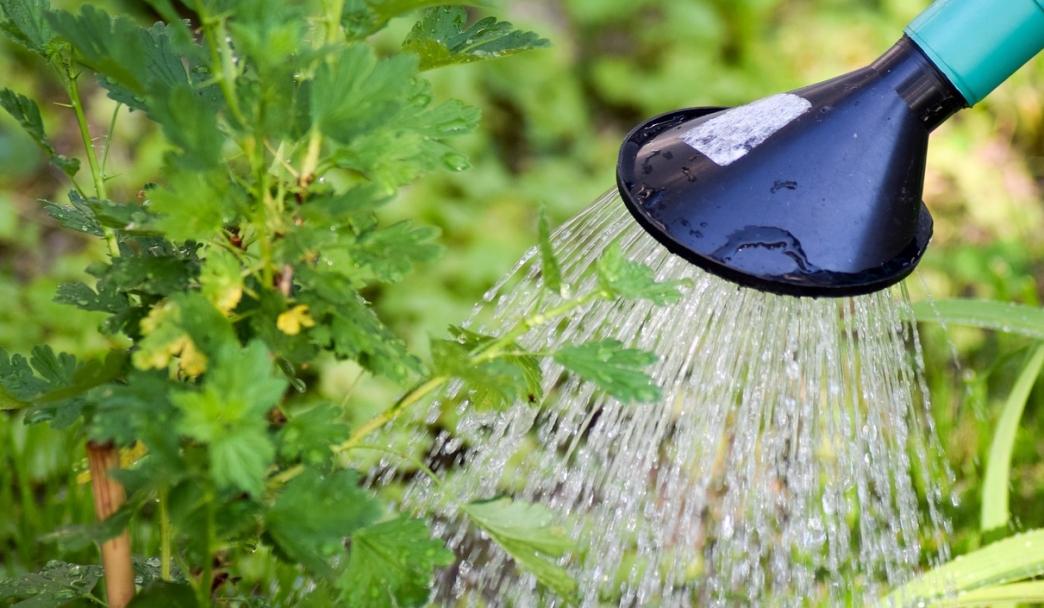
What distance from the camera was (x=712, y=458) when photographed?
4.95 ft

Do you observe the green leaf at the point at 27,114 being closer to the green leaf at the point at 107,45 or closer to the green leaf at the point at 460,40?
the green leaf at the point at 107,45

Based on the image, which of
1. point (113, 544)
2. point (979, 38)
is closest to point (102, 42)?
point (113, 544)

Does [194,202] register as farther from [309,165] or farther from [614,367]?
[614,367]

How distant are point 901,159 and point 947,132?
1.99 meters

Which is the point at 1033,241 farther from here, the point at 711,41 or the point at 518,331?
the point at 518,331

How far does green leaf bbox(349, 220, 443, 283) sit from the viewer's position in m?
0.56

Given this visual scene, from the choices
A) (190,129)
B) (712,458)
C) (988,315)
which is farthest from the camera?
(712,458)

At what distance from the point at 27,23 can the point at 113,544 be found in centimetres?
39

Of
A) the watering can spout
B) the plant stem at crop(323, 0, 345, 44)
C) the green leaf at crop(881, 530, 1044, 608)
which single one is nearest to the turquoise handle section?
the watering can spout

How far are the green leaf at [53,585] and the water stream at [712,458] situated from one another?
1.08 ft

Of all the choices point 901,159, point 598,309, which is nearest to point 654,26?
point 598,309

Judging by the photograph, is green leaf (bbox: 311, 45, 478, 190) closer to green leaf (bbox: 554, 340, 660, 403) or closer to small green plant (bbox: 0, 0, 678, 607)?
small green plant (bbox: 0, 0, 678, 607)

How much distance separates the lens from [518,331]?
0.59 metres

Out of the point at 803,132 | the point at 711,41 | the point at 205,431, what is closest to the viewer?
the point at 205,431
